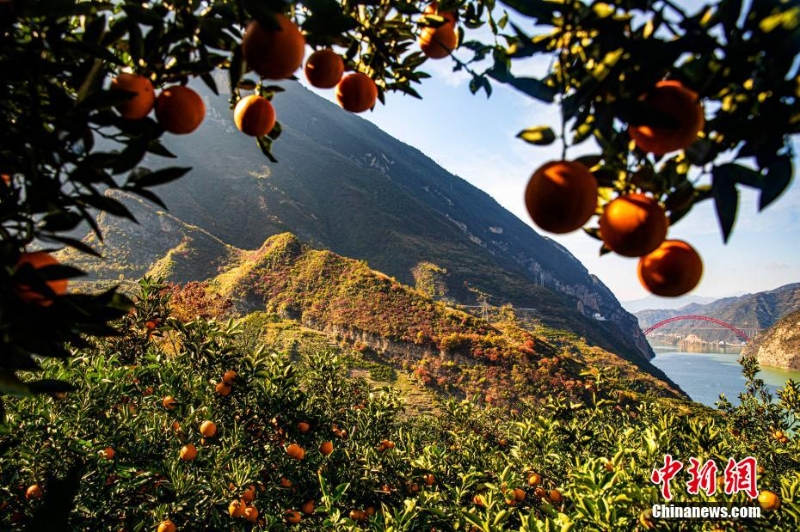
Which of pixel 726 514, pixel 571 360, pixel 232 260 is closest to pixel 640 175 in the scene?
pixel 726 514

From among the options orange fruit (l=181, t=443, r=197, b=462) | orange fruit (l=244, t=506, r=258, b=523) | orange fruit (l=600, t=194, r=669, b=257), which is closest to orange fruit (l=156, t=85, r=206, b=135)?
orange fruit (l=600, t=194, r=669, b=257)

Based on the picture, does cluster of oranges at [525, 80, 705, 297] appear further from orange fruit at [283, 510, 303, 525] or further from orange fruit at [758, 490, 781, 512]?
orange fruit at [283, 510, 303, 525]

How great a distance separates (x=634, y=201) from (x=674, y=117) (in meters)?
0.17

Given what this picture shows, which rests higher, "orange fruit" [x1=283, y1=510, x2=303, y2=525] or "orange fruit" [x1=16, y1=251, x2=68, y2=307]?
"orange fruit" [x1=16, y1=251, x2=68, y2=307]

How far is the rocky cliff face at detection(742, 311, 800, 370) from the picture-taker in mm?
46281

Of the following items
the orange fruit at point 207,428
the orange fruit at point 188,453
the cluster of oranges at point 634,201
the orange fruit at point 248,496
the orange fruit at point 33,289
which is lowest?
the orange fruit at point 248,496

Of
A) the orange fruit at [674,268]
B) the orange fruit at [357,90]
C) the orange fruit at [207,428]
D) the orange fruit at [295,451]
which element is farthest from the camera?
the orange fruit at [295,451]

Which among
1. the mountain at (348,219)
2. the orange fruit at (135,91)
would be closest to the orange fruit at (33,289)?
the orange fruit at (135,91)

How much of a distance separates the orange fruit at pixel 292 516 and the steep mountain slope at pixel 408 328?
12.2m

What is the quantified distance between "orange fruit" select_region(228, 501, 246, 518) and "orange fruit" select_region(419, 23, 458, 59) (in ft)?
9.02

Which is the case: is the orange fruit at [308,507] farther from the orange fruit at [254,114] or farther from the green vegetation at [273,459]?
the orange fruit at [254,114]

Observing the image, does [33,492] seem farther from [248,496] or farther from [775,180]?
[775,180]

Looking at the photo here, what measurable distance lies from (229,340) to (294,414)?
0.89 m

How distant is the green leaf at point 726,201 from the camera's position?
702 millimetres
